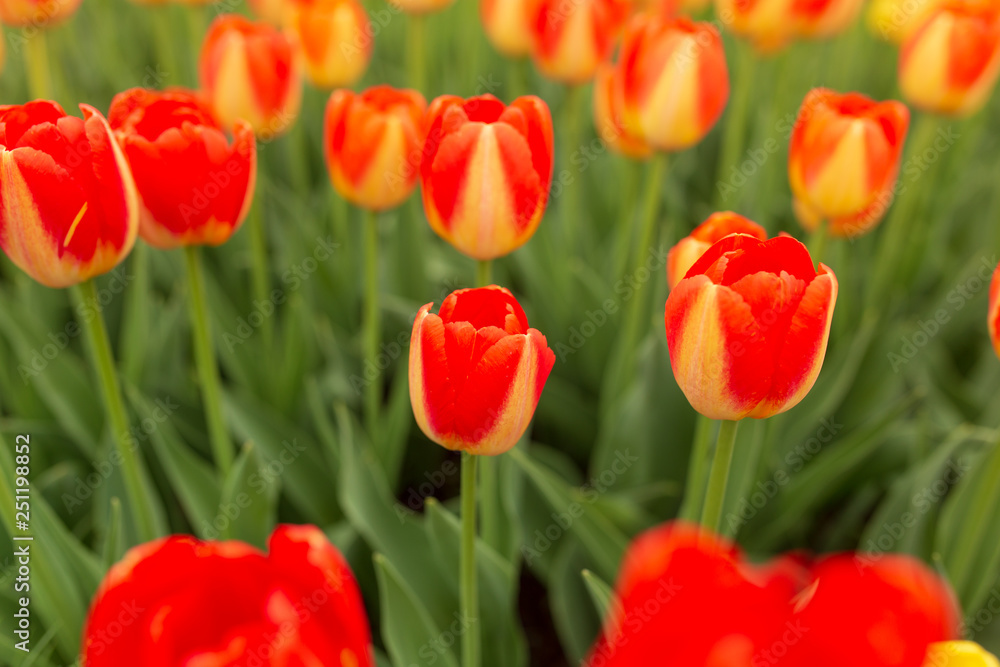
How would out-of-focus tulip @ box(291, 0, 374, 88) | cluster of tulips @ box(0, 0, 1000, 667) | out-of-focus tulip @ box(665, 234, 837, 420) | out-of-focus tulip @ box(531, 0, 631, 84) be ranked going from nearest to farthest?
cluster of tulips @ box(0, 0, 1000, 667) < out-of-focus tulip @ box(665, 234, 837, 420) < out-of-focus tulip @ box(531, 0, 631, 84) < out-of-focus tulip @ box(291, 0, 374, 88)

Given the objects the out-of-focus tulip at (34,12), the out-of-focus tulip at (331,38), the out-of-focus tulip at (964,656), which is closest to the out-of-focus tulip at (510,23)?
the out-of-focus tulip at (331,38)

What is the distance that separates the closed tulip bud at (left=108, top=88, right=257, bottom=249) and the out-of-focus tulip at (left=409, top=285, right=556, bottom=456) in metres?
0.33

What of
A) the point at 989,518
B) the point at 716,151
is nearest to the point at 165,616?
the point at 989,518

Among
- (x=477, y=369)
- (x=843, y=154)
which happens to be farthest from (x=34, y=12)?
(x=843, y=154)

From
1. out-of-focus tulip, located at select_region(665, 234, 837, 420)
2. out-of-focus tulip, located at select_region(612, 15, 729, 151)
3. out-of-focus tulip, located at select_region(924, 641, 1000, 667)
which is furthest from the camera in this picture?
out-of-focus tulip, located at select_region(612, 15, 729, 151)

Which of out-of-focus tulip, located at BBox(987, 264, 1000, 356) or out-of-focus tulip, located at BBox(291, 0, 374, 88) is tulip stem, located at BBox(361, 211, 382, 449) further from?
out-of-focus tulip, located at BBox(987, 264, 1000, 356)

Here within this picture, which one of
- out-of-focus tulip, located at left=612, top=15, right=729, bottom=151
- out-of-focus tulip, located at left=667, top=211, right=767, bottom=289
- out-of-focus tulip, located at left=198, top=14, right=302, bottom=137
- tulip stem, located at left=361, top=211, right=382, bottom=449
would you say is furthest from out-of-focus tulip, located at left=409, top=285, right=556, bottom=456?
out-of-focus tulip, located at left=198, top=14, right=302, bottom=137

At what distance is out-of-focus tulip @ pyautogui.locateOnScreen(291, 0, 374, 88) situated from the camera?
1.45 m

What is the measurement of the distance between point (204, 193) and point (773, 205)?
1.37 m

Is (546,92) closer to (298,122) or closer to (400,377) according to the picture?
(298,122)

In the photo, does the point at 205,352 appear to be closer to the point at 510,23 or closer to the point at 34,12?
the point at 34,12

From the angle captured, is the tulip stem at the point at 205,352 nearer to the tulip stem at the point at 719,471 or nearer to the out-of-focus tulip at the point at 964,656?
the tulip stem at the point at 719,471

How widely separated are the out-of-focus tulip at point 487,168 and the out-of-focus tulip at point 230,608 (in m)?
0.45

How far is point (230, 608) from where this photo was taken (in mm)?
419
